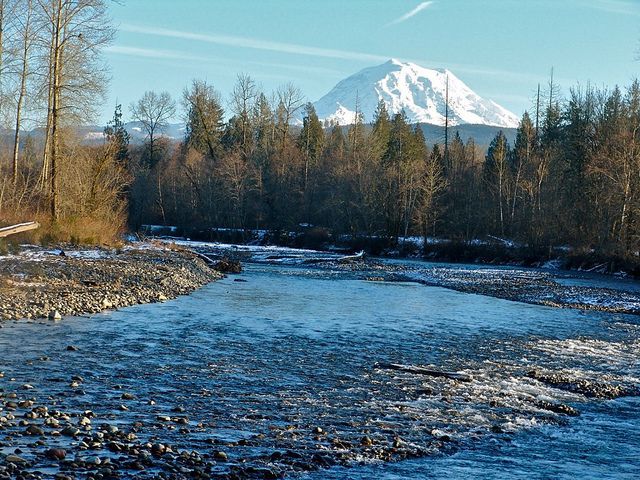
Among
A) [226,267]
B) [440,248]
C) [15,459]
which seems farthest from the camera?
[440,248]

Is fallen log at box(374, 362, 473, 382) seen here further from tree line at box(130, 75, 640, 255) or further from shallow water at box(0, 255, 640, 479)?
tree line at box(130, 75, 640, 255)

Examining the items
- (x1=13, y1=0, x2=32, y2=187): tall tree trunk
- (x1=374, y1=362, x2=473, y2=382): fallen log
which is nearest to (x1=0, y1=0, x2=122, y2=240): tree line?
(x1=13, y1=0, x2=32, y2=187): tall tree trunk

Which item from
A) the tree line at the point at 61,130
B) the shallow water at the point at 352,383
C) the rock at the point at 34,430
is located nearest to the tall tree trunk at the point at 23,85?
the tree line at the point at 61,130

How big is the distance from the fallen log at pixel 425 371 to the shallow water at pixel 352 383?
230 mm

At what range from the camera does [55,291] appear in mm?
18797

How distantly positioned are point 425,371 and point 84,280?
13053 mm

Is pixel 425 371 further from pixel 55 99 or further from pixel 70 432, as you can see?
pixel 55 99

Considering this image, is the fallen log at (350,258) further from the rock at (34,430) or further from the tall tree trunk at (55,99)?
the rock at (34,430)

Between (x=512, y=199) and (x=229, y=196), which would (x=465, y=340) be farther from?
(x=229, y=196)

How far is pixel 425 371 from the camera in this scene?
1212cm

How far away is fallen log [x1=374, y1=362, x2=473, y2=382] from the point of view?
38.7 ft

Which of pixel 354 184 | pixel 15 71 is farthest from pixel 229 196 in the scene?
pixel 15 71

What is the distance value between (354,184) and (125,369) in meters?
57.1

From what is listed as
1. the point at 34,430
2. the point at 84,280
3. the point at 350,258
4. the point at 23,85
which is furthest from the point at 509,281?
the point at 34,430
